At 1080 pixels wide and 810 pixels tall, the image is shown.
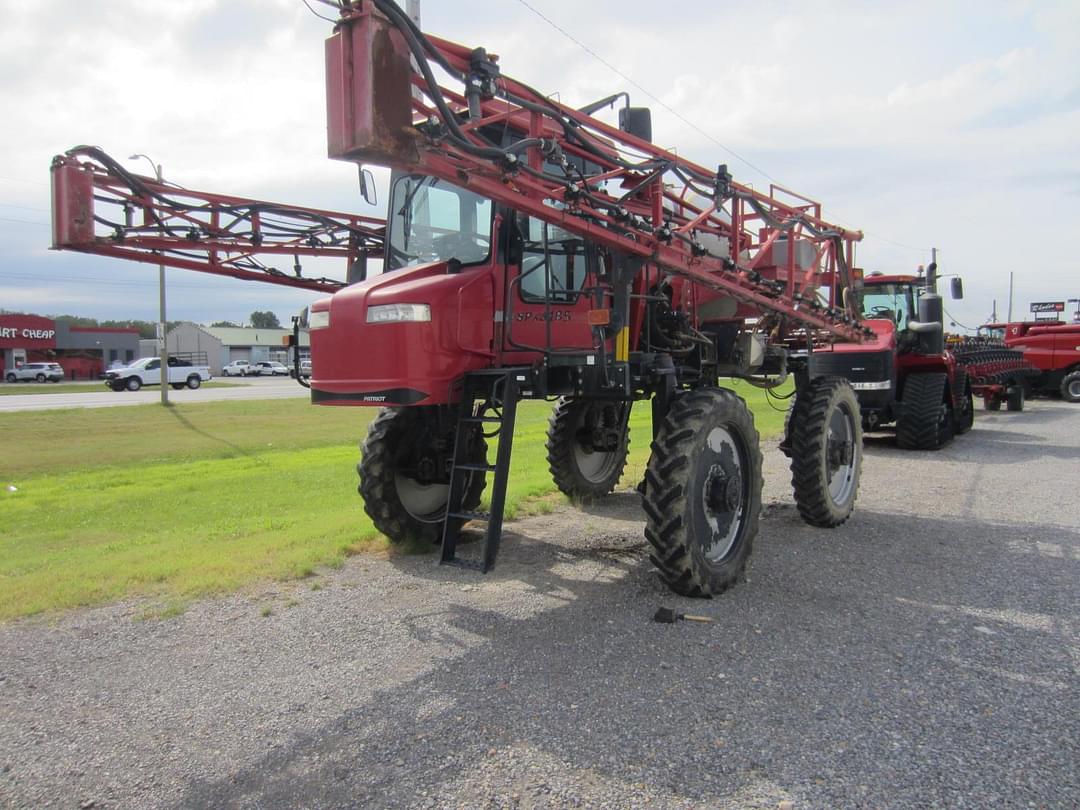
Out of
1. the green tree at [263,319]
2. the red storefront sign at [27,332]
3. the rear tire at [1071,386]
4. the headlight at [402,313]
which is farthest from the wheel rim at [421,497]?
the green tree at [263,319]

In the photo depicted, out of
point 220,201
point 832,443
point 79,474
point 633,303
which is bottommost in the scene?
point 79,474

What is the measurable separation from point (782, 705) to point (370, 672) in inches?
84.2

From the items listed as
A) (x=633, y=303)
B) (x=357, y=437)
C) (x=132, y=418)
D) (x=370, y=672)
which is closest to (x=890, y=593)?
(x=633, y=303)

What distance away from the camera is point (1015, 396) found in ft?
68.6

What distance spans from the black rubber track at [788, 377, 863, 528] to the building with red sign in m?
67.8

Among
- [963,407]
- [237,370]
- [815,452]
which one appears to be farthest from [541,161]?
[237,370]

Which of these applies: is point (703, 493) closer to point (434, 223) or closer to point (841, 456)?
point (434, 223)

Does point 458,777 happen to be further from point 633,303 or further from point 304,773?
point 633,303

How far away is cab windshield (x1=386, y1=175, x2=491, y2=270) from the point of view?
5.89 meters

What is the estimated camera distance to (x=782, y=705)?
3828mm

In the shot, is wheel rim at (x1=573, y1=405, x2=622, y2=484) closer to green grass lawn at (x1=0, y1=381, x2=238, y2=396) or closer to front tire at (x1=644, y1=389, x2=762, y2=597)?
front tire at (x1=644, y1=389, x2=762, y2=597)

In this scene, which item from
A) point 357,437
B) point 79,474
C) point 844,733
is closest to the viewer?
point 844,733

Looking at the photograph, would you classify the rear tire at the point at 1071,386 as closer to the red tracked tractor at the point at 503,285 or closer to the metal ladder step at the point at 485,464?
the red tracked tractor at the point at 503,285

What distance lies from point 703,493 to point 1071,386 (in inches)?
900
